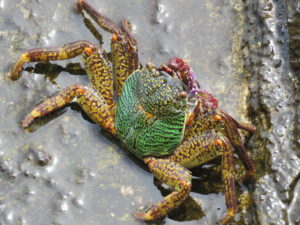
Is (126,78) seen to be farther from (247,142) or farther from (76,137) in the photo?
(247,142)

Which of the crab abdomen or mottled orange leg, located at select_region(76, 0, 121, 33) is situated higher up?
mottled orange leg, located at select_region(76, 0, 121, 33)

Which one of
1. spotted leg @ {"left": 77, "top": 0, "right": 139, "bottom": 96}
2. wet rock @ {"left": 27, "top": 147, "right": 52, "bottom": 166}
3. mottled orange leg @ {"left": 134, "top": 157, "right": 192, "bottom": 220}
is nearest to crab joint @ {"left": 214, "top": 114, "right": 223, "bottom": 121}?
mottled orange leg @ {"left": 134, "top": 157, "right": 192, "bottom": 220}

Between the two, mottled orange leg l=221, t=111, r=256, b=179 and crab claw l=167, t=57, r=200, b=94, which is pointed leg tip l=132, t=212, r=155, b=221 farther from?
crab claw l=167, t=57, r=200, b=94

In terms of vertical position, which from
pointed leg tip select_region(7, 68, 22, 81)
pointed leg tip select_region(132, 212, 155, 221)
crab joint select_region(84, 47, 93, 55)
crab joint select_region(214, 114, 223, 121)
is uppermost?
crab joint select_region(214, 114, 223, 121)

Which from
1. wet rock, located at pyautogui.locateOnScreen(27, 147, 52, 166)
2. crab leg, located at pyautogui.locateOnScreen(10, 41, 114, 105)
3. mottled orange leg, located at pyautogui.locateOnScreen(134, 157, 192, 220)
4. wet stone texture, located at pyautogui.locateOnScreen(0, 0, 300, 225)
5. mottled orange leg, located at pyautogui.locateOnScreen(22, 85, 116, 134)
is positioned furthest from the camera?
crab leg, located at pyautogui.locateOnScreen(10, 41, 114, 105)

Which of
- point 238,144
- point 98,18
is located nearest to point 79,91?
point 98,18

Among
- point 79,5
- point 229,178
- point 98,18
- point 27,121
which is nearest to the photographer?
point 229,178

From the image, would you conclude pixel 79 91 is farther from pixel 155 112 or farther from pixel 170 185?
pixel 170 185

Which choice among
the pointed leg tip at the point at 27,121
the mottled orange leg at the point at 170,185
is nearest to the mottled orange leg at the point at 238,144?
the mottled orange leg at the point at 170,185

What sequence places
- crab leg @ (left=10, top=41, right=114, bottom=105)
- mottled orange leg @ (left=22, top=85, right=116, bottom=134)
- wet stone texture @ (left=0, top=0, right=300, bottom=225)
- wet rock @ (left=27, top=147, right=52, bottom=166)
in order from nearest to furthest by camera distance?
1. wet stone texture @ (left=0, top=0, right=300, bottom=225)
2. wet rock @ (left=27, top=147, right=52, bottom=166)
3. mottled orange leg @ (left=22, top=85, right=116, bottom=134)
4. crab leg @ (left=10, top=41, right=114, bottom=105)
